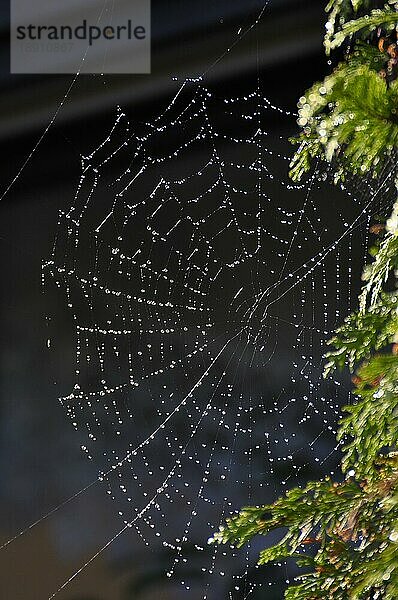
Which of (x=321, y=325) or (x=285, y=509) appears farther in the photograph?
(x=321, y=325)

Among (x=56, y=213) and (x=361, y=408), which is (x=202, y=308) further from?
(x=361, y=408)

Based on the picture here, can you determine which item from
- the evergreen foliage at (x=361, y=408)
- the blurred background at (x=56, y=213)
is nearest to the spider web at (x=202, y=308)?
the blurred background at (x=56, y=213)

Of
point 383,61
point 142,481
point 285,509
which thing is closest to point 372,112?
point 383,61

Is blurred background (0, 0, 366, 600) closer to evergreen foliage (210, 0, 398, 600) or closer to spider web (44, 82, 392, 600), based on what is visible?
spider web (44, 82, 392, 600)

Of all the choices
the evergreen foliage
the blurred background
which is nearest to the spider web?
the blurred background

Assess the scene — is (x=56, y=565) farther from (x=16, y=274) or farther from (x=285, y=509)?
(x=285, y=509)

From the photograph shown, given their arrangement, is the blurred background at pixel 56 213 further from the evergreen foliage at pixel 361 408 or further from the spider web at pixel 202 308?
the evergreen foliage at pixel 361 408
